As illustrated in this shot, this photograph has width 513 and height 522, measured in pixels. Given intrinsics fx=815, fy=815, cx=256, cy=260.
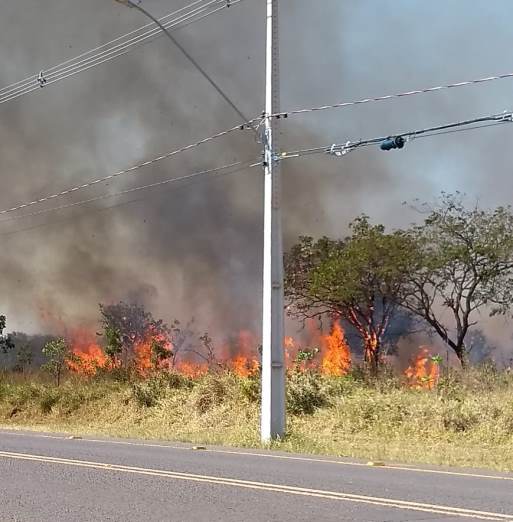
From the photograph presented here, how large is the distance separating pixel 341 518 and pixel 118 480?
12.0 feet

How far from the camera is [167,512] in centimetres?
773

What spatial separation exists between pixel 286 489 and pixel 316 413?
44.6 feet

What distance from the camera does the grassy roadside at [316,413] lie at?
17.1 meters

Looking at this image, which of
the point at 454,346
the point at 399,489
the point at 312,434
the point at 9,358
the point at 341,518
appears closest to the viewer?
the point at 341,518

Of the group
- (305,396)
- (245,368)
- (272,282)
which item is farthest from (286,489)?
(245,368)

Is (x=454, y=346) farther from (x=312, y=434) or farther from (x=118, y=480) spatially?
(x=118, y=480)

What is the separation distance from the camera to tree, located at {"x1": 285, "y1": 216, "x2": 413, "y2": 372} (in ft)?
162

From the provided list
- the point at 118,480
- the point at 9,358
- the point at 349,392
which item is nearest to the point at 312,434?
the point at 349,392

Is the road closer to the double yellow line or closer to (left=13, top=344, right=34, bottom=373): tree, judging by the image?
the double yellow line

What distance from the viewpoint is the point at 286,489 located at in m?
9.16

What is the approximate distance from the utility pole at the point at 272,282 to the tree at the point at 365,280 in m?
31.1

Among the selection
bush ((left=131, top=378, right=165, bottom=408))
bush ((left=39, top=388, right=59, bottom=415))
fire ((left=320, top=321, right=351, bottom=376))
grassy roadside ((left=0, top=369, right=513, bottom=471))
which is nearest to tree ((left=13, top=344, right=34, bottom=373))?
fire ((left=320, top=321, right=351, bottom=376))

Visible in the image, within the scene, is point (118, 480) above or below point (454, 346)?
below

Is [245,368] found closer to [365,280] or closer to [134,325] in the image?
[365,280]
